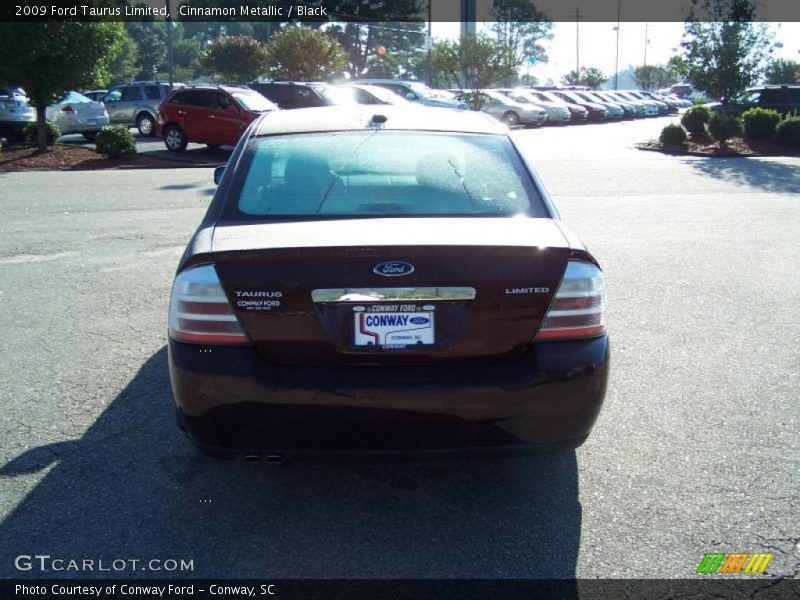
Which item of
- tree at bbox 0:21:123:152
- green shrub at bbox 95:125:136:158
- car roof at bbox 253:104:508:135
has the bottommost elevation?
green shrub at bbox 95:125:136:158

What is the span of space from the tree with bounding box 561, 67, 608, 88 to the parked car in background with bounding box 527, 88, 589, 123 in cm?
4067

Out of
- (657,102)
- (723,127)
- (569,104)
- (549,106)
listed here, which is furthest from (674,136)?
(657,102)

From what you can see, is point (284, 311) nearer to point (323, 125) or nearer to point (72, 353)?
point (323, 125)

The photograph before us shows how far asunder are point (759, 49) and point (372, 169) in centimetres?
2294

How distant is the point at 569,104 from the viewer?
4053 centimetres

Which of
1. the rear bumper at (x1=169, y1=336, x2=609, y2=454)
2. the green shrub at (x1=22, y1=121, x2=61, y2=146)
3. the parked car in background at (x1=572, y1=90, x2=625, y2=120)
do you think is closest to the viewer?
the rear bumper at (x1=169, y1=336, x2=609, y2=454)

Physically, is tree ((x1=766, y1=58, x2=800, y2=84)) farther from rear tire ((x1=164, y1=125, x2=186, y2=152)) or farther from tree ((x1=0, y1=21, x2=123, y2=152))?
tree ((x1=0, y1=21, x2=123, y2=152))

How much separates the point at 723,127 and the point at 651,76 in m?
82.3

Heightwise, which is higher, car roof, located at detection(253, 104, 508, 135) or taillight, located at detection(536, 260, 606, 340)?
car roof, located at detection(253, 104, 508, 135)

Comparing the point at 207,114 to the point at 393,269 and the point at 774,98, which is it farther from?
the point at 774,98

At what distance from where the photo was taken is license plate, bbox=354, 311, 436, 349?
10.2 feet

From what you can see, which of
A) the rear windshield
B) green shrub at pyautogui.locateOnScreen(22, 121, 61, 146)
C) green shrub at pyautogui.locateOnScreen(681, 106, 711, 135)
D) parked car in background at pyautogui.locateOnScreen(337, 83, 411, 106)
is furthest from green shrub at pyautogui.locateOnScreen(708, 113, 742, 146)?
the rear windshield

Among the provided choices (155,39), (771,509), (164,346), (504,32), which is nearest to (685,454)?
(771,509)

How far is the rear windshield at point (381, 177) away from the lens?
3699mm
